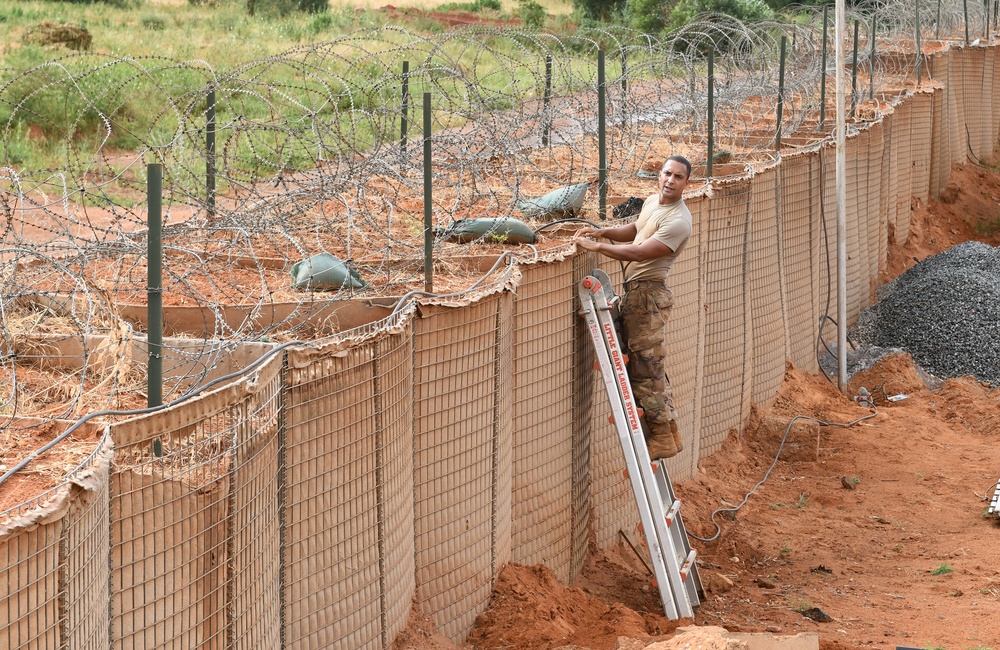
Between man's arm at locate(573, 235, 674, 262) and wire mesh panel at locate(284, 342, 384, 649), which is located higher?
man's arm at locate(573, 235, 674, 262)

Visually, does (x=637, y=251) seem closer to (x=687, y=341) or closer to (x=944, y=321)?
(x=687, y=341)

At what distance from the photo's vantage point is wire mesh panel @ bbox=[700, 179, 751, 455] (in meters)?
10.6

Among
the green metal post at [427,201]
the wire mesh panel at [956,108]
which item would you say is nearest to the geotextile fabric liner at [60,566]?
the green metal post at [427,201]

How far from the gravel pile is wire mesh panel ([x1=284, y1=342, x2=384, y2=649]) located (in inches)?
444

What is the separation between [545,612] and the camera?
686 cm

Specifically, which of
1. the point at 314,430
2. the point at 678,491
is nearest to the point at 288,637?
the point at 314,430

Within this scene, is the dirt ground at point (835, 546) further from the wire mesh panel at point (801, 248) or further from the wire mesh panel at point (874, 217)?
the wire mesh panel at point (874, 217)

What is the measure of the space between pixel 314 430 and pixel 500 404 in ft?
6.53

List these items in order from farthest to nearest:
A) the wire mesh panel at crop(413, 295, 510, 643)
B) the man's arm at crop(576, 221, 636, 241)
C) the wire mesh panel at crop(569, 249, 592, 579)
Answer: the man's arm at crop(576, 221, 636, 241)
the wire mesh panel at crop(569, 249, 592, 579)
the wire mesh panel at crop(413, 295, 510, 643)

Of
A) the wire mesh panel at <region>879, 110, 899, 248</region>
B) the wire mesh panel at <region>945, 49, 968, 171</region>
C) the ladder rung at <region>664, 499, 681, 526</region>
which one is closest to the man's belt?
the ladder rung at <region>664, 499, 681, 526</region>

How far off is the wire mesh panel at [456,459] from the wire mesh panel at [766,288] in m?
5.39

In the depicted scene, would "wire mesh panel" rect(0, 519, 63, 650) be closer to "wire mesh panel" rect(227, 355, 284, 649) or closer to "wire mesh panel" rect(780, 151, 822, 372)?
"wire mesh panel" rect(227, 355, 284, 649)

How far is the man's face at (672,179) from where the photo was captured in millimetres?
7879

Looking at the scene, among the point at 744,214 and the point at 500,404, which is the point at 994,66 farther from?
the point at 500,404
